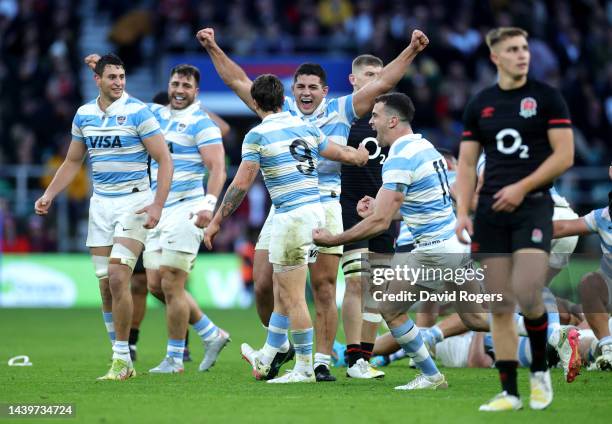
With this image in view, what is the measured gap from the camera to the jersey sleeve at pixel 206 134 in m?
11.8

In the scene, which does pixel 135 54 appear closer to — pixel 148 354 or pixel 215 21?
pixel 215 21

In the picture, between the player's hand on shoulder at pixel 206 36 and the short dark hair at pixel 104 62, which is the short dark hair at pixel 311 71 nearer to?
the player's hand on shoulder at pixel 206 36

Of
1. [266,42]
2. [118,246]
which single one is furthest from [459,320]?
[266,42]

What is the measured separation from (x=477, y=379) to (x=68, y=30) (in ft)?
62.6

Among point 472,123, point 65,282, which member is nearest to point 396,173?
point 472,123

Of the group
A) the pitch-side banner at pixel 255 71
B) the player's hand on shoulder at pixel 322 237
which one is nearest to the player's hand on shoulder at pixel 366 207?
the player's hand on shoulder at pixel 322 237

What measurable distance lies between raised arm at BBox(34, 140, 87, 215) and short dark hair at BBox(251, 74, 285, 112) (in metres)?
2.08

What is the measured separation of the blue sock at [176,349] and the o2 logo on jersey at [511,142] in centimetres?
440

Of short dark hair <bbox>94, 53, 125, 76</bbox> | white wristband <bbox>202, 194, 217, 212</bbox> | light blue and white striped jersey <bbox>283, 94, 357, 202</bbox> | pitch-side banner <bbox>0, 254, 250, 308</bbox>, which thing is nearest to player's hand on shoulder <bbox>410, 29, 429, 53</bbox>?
light blue and white striped jersey <bbox>283, 94, 357, 202</bbox>

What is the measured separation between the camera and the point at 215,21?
2822 centimetres

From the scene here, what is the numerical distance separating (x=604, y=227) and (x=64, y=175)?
16.4 ft

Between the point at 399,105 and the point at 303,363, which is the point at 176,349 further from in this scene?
the point at 399,105

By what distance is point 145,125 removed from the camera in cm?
1088

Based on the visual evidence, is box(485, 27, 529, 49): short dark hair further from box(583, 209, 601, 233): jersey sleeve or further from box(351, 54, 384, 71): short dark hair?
box(351, 54, 384, 71): short dark hair
